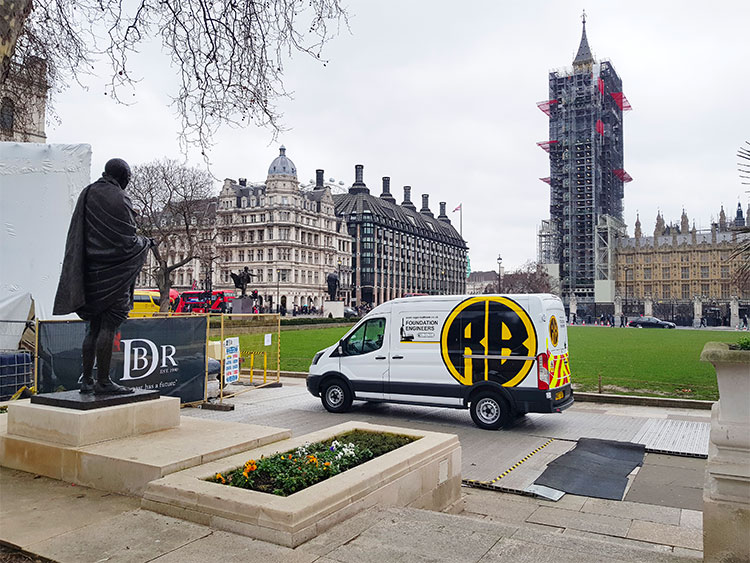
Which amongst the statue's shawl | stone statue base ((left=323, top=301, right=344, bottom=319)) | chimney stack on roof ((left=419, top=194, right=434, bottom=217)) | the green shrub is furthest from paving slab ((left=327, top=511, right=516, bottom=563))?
chimney stack on roof ((left=419, top=194, right=434, bottom=217))

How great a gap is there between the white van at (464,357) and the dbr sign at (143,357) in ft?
11.7

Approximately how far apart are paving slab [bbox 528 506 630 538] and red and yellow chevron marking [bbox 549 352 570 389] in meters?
4.25

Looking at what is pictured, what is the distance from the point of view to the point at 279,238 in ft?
336

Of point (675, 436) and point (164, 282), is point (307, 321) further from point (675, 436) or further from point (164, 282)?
point (675, 436)

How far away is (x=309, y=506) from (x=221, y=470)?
1375 millimetres

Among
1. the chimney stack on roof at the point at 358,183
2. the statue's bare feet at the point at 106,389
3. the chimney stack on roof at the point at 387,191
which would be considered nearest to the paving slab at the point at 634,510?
the statue's bare feet at the point at 106,389

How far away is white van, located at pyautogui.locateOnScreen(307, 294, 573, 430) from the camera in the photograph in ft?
36.6

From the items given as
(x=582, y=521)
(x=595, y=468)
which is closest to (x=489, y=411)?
(x=595, y=468)

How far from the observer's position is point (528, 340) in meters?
11.2

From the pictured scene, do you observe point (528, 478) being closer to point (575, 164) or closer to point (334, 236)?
point (575, 164)

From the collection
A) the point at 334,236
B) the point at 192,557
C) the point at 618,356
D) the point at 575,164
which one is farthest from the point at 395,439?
the point at 334,236

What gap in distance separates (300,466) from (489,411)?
692cm

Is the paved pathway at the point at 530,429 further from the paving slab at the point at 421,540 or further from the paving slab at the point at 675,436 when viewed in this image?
the paving slab at the point at 421,540

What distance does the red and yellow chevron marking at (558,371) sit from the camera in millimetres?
11094
